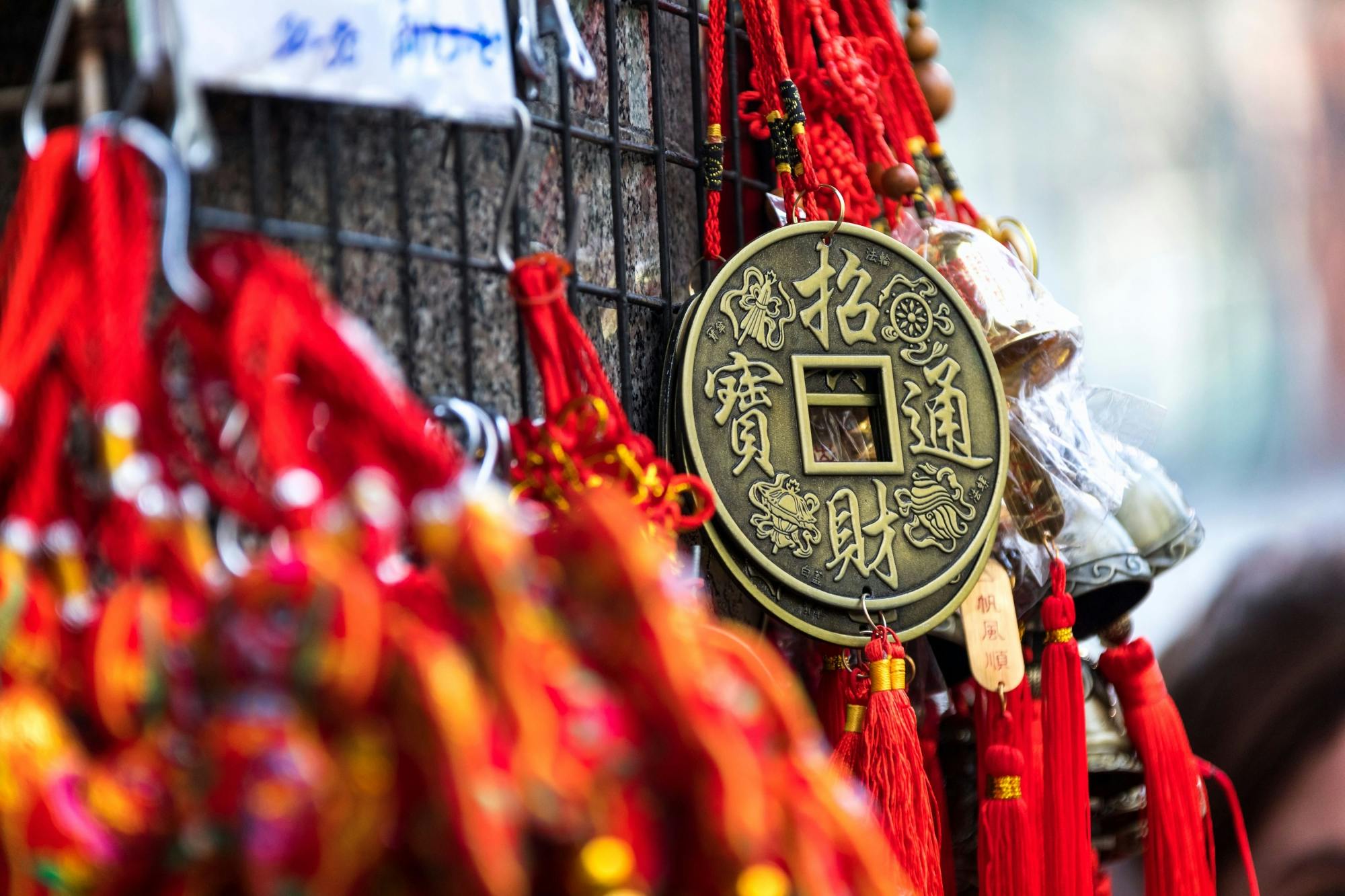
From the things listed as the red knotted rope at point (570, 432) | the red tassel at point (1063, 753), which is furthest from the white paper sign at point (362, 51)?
the red tassel at point (1063, 753)

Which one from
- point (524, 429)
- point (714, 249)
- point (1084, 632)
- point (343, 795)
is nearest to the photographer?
point (343, 795)

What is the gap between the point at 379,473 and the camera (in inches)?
26.2

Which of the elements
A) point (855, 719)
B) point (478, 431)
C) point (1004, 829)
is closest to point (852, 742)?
point (855, 719)

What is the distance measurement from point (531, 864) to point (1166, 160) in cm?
192

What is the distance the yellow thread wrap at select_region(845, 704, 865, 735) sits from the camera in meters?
1.18

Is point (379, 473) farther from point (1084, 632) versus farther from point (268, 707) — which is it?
point (1084, 632)

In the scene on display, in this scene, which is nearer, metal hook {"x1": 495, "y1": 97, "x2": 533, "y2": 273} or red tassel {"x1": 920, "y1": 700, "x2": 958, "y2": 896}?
metal hook {"x1": 495, "y1": 97, "x2": 533, "y2": 273}

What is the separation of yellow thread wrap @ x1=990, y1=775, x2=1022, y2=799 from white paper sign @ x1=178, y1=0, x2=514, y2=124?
26.0 inches

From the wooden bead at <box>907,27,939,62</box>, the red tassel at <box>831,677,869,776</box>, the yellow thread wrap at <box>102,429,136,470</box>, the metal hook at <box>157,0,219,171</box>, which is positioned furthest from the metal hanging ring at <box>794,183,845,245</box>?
the yellow thread wrap at <box>102,429,136,470</box>

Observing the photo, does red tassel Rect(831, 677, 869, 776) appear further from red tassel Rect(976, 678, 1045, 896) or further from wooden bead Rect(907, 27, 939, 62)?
wooden bead Rect(907, 27, 939, 62)

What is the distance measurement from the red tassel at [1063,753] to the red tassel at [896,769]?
158mm

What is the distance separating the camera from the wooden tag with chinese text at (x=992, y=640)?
4.28ft

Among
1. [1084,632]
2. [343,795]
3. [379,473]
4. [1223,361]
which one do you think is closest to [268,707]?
[343,795]

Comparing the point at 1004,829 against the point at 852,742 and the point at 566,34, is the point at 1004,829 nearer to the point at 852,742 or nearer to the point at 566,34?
the point at 852,742
